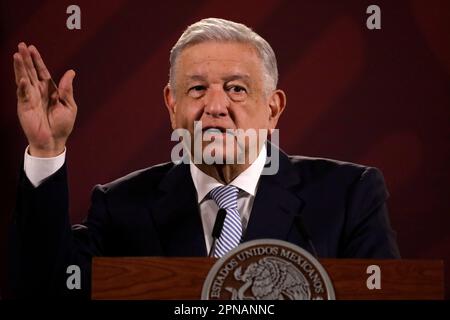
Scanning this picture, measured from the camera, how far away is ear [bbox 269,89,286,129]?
3.53m

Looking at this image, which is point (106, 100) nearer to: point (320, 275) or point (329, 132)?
point (329, 132)

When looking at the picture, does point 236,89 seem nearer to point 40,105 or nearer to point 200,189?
point 200,189

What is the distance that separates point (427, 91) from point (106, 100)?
4.66 feet

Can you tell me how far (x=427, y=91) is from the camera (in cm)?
365

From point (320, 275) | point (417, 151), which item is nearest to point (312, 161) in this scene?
point (417, 151)

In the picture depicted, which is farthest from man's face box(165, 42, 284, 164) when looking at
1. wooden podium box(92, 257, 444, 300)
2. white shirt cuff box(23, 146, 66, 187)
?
wooden podium box(92, 257, 444, 300)

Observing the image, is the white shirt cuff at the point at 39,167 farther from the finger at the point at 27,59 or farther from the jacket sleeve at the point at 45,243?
the finger at the point at 27,59

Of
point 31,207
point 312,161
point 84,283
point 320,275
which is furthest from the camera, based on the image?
point 312,161

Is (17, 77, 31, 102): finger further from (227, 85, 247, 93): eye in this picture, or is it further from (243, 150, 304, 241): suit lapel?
(243, 150, 304, 241): suit lapel

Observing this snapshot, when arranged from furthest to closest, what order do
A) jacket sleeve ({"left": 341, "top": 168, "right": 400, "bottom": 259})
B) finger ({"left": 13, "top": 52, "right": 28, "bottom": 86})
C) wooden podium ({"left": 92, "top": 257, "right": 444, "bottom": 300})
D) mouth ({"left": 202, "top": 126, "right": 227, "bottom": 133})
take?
1. mouth ({"left": 202, "top": 126, "right": 227, "bottom": 133})
2. jacket sleeve ({"left": 341, "top": 168, "right": 400, "bottom": 259})
3. finger ({"left": 13, "top": 52, "right": 28, "bottom": 86})
4. wooden podium ({"left": 92, "top": 257, "right": 444, "bottom": 300})

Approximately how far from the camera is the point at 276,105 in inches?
140

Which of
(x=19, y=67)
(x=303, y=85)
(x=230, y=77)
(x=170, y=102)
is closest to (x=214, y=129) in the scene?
(x=230, y=77)

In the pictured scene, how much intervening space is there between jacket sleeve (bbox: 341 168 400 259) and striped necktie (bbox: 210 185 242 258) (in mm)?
437

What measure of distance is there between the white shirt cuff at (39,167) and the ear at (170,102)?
0.60 m
